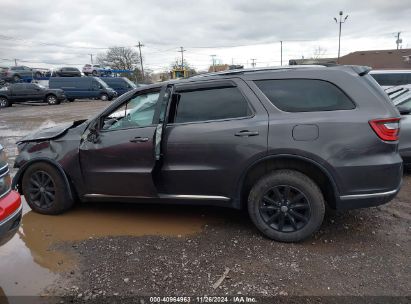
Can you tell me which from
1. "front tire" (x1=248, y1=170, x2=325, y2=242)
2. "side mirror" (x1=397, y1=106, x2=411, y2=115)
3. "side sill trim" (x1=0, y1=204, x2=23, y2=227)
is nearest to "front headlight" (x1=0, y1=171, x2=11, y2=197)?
"side sill trim" (x1=0, y1=204, x2=23, y2=227)

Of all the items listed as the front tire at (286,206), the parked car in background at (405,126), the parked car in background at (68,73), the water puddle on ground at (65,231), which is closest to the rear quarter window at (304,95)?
the front tire at (286,206)

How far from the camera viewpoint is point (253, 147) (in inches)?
146

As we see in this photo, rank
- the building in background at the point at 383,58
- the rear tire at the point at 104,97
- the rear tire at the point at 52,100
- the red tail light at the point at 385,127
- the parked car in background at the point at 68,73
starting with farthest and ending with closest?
the building in background at the point at 383,58, the parked car in background at the point at 68,73, the rear tire at the point at 104,97, the rear tire at the point at 52,100, the red tail light at the point at 385,127

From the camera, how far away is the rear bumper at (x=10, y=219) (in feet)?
9.62

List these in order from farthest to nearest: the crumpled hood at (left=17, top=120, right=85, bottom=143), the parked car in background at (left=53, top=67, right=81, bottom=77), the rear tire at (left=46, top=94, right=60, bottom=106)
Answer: the parked car in background at (left=53, top=67, right=81, bottom=77) → the rear tire at (left=46, top=94, right=60, bottom=106) → the crumpled hood at (left=17, top=120, right=85, bottom=143)

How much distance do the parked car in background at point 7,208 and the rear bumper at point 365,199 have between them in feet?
9.80

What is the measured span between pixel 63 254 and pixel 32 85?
25.9m

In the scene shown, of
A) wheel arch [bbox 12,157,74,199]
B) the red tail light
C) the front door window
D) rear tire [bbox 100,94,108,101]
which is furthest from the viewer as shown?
rear tire [bbox 100,94,108,101]

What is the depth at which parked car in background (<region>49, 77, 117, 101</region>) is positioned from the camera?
28.9m

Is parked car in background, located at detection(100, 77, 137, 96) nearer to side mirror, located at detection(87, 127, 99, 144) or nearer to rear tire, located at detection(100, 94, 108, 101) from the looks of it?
rear tire, located at detection(100, 94, 108, 101)

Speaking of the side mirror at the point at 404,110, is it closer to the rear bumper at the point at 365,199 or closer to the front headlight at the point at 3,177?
the rear bumper at the point at 365,199

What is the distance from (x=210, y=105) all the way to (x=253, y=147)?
701 millimetres

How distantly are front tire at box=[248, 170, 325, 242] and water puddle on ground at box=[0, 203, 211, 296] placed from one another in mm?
826

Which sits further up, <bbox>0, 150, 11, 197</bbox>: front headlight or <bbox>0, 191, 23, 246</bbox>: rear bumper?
<bbox>0, 150, 11, 197</bbox>: front headlight
